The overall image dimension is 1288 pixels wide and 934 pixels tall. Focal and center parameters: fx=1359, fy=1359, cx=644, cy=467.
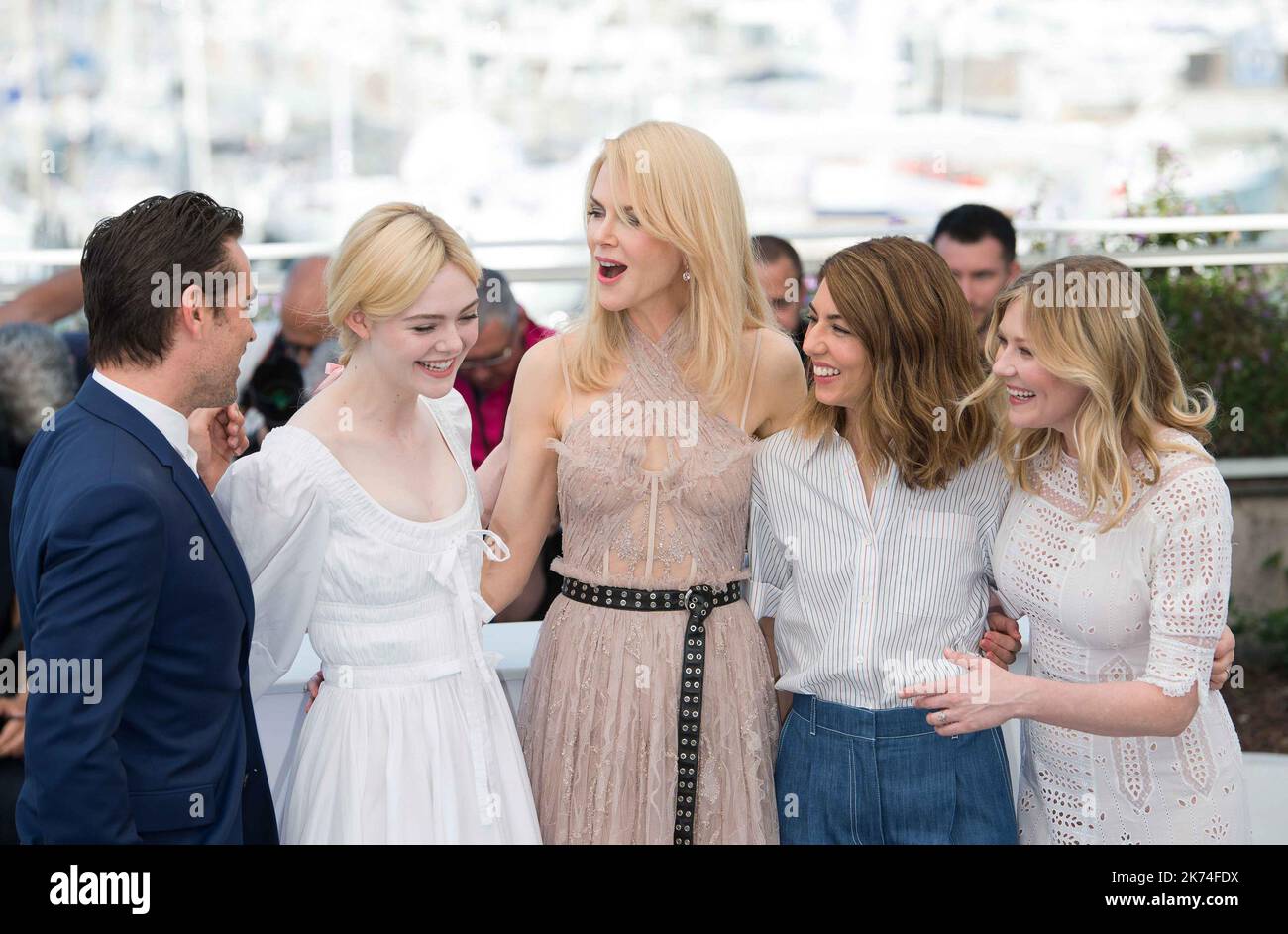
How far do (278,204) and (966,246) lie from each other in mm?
10520

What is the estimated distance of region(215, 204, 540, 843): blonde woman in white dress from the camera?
2.16 m

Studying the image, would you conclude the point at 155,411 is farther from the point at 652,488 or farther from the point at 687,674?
the point at 687,674

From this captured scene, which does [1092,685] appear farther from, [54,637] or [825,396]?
[54,637]

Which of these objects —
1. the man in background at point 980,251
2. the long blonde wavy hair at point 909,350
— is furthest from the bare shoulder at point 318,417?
the man in background at point 980,251

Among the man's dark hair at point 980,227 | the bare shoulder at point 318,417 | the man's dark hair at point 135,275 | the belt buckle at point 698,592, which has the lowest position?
the belt buckle at point 698,592

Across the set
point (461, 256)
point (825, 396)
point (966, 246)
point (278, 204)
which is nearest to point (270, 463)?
point (461, 256)

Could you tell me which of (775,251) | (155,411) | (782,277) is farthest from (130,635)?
(775,251)

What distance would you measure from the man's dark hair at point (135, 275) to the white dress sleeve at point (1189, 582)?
150 centimetres

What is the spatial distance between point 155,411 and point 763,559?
3.61 feet

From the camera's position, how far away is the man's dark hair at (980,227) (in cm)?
424

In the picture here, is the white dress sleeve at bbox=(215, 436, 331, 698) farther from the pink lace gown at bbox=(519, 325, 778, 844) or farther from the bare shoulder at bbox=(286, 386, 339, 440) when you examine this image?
the pink lace gown at bbox=(519, 325, 778, 844)

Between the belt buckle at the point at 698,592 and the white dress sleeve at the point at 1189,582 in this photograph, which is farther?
the belt buckle at the point at 698,592

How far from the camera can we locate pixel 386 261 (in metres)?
2.19

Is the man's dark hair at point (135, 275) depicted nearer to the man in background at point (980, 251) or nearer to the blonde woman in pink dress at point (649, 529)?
the blonde woman in pink dress at point (649, 529)
